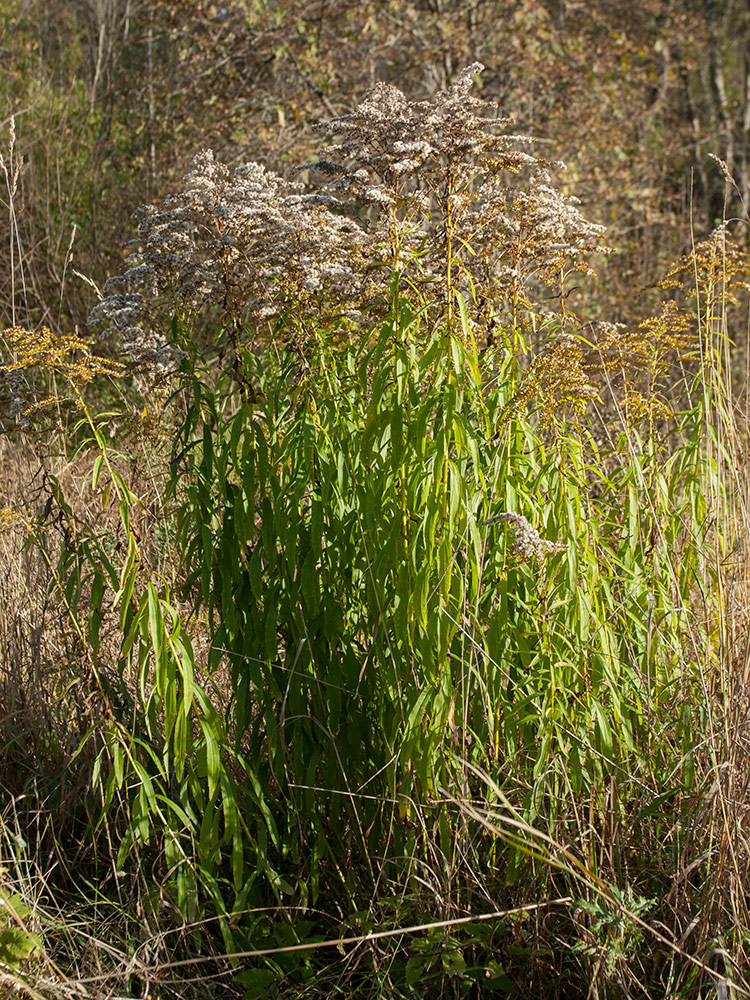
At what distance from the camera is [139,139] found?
26.0 feet

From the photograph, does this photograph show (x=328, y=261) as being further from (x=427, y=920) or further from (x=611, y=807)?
(x=427, y=920)

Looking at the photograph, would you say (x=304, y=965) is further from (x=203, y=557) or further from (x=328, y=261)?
(x=328, y=261)

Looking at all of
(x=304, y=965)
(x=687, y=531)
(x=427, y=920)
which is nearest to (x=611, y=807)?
(x=427, y=920)

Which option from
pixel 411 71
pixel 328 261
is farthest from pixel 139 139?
pixel 328 261

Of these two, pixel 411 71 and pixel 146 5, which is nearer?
pixel 146 5

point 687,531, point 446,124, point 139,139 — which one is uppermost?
point 139,139

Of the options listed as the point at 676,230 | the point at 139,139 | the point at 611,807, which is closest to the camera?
the point at 611,807

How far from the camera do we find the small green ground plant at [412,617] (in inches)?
87.4

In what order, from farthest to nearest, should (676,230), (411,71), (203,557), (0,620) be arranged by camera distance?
(676,230) → (411,71) → (0,620) → (203,557)

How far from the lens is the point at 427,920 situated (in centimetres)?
240

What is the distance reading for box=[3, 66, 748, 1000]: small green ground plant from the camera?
2.22 meters

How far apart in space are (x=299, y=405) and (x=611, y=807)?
126cm

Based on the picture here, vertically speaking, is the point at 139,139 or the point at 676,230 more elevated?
the point at 139,139

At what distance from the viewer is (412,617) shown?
2.23 metres
